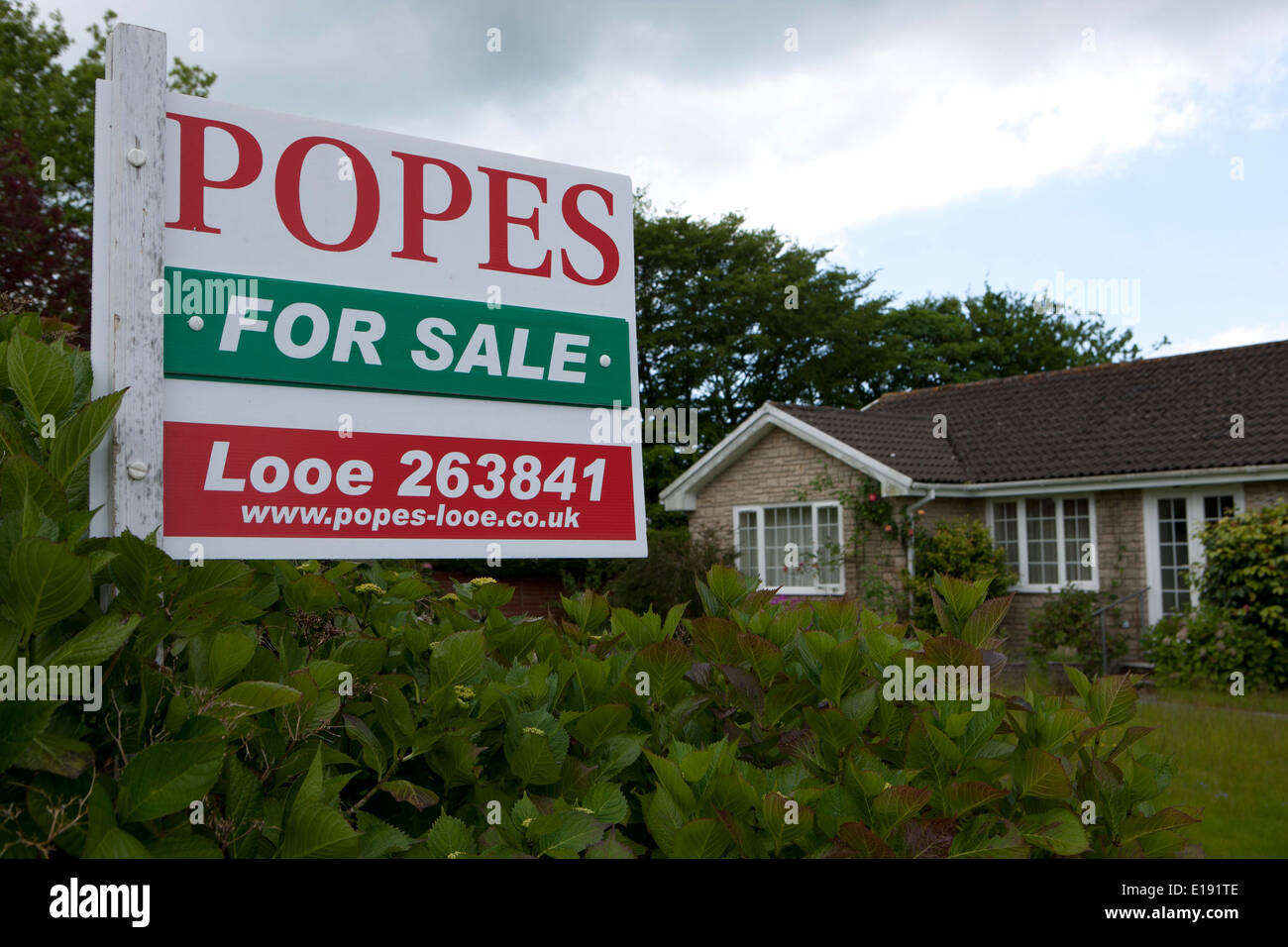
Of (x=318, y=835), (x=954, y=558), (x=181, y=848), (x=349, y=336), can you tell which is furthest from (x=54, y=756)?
(x=954, y=558)

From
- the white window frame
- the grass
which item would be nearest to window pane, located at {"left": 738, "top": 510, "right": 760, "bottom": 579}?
the white window frame

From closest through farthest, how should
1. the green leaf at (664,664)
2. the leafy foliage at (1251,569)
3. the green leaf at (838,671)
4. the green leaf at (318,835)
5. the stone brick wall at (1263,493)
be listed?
the green leaf at (318,835)
the green leaf at (838,671)
the green leaf at (664,664)
the leafy foliage at (1251,569)
the stone brick wall at (1263,493)

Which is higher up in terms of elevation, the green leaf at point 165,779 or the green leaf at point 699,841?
the green leaf at point 165,779

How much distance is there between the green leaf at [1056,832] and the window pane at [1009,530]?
51.3 ft

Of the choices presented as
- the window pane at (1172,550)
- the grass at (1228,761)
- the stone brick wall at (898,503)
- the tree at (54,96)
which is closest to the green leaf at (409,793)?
the grass at (1228,761)

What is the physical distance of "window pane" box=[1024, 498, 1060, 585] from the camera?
1602 cm

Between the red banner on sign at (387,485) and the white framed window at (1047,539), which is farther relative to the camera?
the white framed window at (1047,539)

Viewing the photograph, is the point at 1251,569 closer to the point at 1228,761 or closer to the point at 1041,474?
the point at 1041,474

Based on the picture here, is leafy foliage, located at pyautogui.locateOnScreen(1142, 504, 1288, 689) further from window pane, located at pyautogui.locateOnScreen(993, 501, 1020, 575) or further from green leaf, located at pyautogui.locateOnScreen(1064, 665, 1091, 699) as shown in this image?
green leaf, located at pyautogui.locateOnScreen(1064, 665, 1091, 699)

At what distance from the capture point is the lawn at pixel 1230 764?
19.8 ft

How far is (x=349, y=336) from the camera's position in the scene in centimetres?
220

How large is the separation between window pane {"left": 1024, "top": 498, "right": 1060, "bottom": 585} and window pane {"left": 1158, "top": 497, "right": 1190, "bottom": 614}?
1618mm

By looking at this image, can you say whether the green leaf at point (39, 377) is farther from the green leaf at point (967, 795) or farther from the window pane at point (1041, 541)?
the window pane at point (1041, 541)
